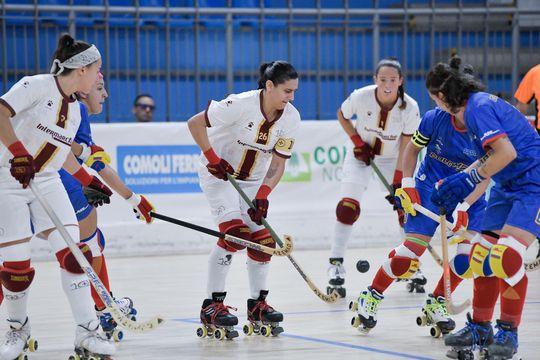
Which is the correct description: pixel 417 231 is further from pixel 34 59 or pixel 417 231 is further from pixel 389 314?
pixel 34 59

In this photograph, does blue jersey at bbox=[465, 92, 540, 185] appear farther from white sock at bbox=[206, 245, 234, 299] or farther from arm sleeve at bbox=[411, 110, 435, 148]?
white sock at bbox=[206, 245, 234, 299]

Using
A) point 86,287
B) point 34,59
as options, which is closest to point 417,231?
point 86,287

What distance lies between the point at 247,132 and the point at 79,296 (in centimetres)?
165

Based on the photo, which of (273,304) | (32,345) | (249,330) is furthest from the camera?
(273,304)

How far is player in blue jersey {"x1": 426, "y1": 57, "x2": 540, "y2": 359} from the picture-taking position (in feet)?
15.8

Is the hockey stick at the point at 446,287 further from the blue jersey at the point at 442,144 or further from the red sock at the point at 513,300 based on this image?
the blue jersey at the point at 442,144

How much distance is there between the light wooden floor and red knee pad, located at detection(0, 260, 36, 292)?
0.48 metres

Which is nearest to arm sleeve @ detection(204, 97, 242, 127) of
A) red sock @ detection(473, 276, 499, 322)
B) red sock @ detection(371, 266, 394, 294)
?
red sock @ detection(371, 266, 394, 294)

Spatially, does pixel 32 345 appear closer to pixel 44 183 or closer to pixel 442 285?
pixel 44 183

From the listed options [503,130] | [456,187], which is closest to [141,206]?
[456,187]

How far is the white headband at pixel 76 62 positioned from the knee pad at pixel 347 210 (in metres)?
3.34

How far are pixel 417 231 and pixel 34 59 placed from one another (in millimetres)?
6442

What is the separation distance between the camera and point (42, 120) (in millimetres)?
5133

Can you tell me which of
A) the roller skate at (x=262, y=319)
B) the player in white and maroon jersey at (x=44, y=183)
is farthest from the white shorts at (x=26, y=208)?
the roller skate at (x=262, y=319)
